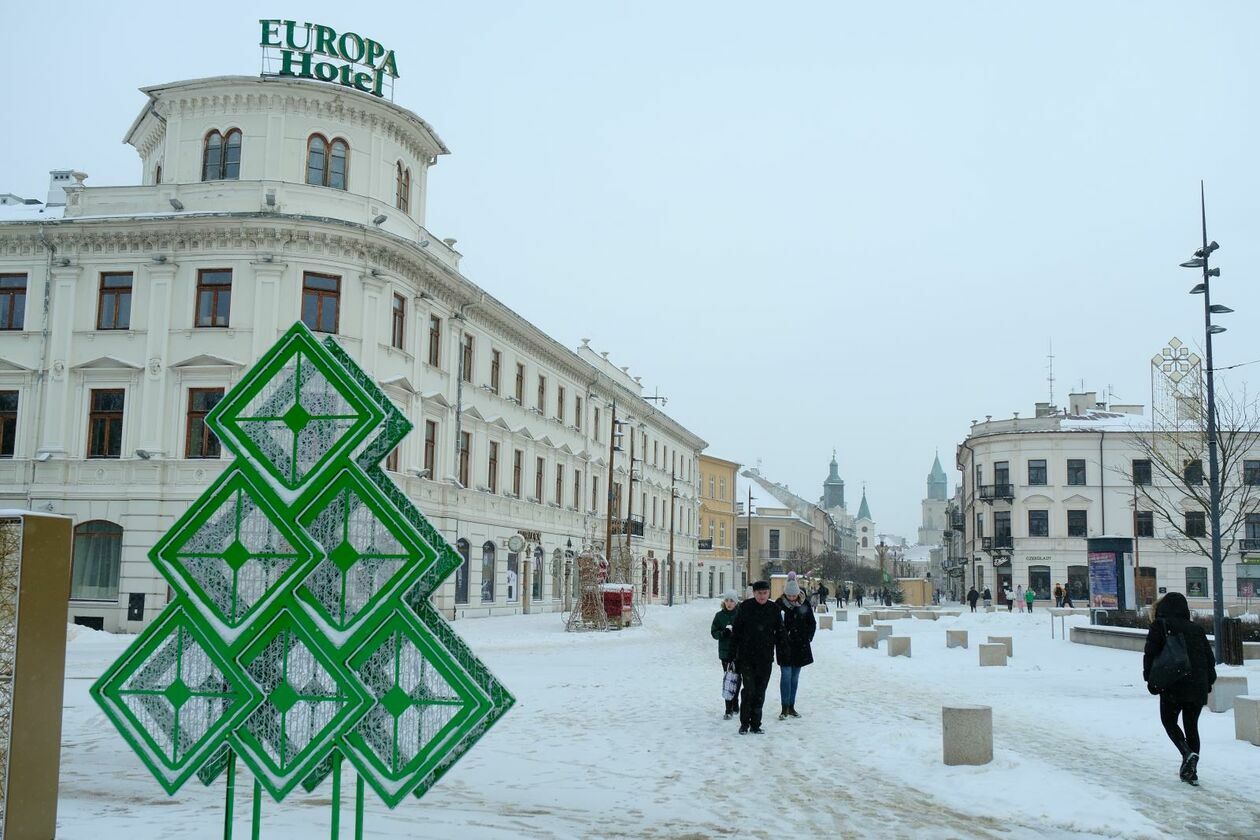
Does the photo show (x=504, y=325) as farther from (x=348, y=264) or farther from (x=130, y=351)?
(x=130, y=351)

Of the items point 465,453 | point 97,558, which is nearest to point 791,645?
point 97,558

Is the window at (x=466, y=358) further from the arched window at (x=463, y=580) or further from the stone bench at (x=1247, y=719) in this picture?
the stone bench at (x=1247, y=719)

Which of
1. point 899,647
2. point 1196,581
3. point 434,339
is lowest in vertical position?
point 899,647

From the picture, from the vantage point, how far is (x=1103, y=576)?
2927cm

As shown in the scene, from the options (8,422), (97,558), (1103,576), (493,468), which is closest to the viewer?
(1103,576)

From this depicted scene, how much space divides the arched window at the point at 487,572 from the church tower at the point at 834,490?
15498 centimetres

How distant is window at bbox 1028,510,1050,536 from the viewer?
6481 centimetres

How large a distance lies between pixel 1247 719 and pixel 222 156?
1168 inches

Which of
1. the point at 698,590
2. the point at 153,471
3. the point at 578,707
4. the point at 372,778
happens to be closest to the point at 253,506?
the point at 372,778

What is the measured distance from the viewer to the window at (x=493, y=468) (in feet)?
131

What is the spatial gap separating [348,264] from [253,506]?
26.8 m

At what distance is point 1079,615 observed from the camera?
41781 mm

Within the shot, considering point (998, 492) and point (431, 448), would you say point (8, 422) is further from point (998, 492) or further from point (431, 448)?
point (998, 492)

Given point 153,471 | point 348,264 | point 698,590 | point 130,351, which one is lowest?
point 698,590
